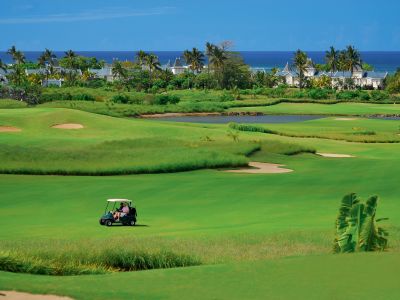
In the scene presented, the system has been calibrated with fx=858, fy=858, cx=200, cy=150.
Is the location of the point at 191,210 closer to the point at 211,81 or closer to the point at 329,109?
the point at 329,109

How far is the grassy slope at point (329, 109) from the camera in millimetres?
117125

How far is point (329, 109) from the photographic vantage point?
121625mm

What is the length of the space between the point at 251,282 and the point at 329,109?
10899cm

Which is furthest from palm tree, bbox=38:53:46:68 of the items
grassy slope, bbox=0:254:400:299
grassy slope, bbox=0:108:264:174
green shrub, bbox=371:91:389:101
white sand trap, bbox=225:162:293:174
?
grassy slope, bbox=0:254:400:299

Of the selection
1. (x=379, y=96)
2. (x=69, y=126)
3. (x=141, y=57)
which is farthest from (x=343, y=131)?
(x=141, y=57)

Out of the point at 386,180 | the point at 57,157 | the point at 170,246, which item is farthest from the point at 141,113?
the point at 170,246

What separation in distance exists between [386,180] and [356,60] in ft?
497

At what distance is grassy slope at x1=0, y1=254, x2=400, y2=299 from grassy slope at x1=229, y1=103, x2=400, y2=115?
101 meters

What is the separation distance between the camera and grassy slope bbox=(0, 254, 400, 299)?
13633mm

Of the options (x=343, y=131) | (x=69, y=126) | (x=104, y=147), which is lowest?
(x=343, y=131)

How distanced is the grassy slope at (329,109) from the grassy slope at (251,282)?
100500 millimetres

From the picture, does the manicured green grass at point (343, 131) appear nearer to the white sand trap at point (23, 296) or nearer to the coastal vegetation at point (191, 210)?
the coastal vegetation at point (191, 210)

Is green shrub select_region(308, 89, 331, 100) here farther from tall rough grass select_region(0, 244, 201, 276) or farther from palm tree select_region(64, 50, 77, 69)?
tall rough grass select_region(0, 244, 201, 276)

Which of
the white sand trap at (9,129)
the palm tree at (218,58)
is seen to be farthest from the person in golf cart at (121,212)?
the palm tree at (218,58)
